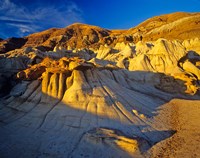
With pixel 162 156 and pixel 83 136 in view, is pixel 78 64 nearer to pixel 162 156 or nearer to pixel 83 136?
pixel 83 136

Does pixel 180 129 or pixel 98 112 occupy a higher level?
pixel 98 112

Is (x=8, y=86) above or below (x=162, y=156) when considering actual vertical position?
above

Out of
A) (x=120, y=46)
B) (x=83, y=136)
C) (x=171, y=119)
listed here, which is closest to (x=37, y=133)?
(x=83, y=136)

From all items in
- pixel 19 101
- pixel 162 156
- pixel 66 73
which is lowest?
pixel 162 156

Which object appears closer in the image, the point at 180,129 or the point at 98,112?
the point at 180,129

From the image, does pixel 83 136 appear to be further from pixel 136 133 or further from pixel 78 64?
pixel 78 64

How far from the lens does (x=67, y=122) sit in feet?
52.7

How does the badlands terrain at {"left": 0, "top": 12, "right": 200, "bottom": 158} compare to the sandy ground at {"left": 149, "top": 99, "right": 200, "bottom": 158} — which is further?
the badlands terrain at {"left": 0, "top": 12, "right": 200, "bottom": 158}

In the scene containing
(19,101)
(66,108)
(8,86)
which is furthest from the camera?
(8,86)

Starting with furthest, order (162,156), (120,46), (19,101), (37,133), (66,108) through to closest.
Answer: (120,46)
(19,101)
(66,108)
(37,133)
(162,156)

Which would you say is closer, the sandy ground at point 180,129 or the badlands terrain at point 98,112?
the sandy ground at point 180,129

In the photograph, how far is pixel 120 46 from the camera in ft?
206

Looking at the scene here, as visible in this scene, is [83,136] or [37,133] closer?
[83,136]

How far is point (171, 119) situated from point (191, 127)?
197cm
